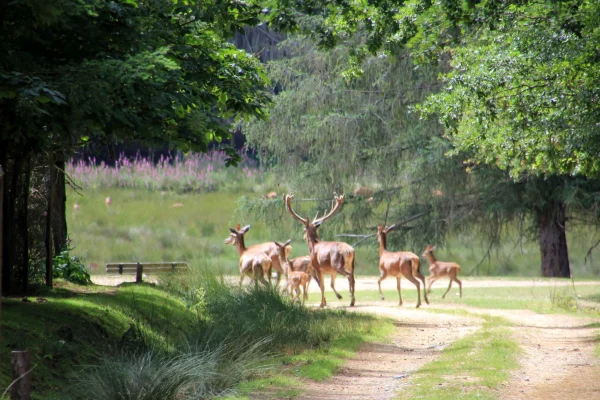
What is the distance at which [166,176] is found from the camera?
142 feet

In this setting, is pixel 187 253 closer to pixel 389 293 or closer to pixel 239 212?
pixel 239 212

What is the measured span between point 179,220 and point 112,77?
102 feet

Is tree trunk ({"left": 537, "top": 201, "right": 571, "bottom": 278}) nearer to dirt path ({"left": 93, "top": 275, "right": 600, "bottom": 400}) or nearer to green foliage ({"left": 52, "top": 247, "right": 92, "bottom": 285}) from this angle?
dirt path ({"left": 93, "top": 275, "right": 600, "bottom": 400})

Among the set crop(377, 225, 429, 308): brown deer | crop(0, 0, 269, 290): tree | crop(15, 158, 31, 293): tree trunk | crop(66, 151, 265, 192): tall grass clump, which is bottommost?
crop(377, 225, 429, 308): brown deer

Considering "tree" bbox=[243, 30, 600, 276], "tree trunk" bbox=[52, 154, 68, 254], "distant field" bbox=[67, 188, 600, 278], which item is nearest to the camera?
"tree trunk" bbox=[52, 154, 68, 254]

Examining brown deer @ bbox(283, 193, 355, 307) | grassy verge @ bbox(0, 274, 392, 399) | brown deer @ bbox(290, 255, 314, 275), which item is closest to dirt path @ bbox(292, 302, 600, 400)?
grassy verge @ bbox(0, 274, 392, 399)

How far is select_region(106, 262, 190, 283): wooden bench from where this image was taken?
18625mm

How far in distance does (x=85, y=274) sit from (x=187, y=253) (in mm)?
20749

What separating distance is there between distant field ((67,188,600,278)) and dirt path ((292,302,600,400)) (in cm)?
1663

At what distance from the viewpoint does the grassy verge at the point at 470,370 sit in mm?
9586

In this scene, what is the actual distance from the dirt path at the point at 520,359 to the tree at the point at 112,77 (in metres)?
3.82

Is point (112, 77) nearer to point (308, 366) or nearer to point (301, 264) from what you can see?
point (308, 366)

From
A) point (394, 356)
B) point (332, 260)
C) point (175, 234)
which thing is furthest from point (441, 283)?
point (394, 356)

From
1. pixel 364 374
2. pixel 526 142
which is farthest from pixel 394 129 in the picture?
pixel 364 374
